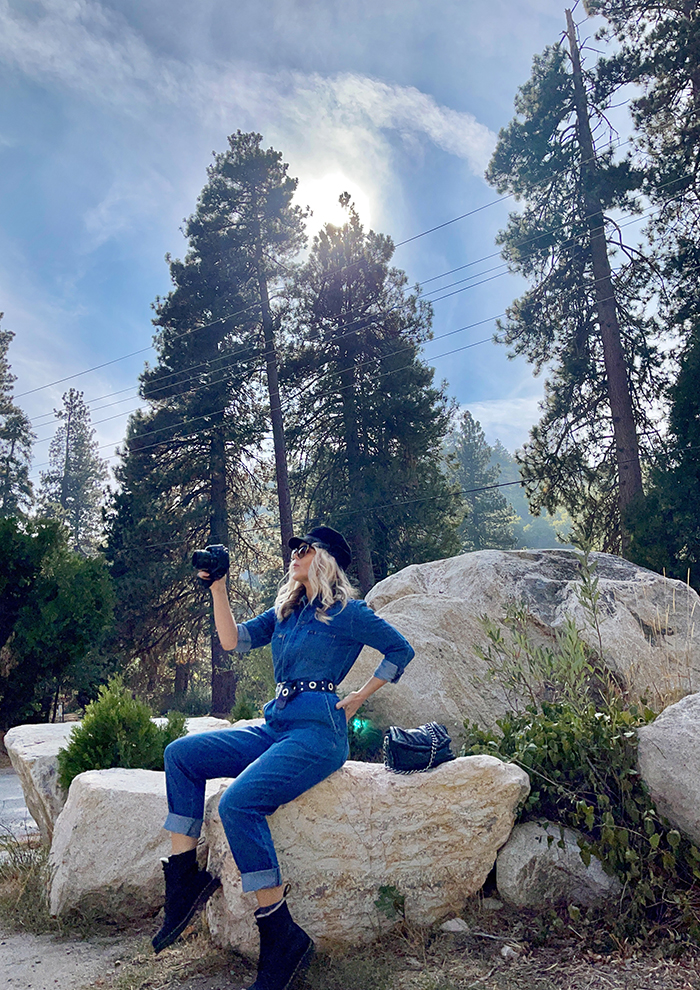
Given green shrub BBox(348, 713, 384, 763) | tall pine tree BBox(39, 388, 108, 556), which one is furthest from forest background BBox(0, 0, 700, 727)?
tall pine tree BBox(39, 388, 108, 556)

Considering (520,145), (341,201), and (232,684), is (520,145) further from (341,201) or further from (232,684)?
(232,684)

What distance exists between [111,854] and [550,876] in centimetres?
229

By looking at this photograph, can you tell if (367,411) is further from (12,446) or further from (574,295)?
(12,446)

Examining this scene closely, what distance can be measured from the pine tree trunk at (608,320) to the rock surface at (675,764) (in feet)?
38.7

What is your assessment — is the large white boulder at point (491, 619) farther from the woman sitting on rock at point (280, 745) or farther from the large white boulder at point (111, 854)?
the large white boulder at point (111, 854)

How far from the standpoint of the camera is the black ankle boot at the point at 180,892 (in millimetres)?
2898

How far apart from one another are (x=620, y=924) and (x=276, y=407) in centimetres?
1801

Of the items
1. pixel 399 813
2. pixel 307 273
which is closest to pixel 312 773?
pixel 399 813

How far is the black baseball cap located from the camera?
11.6ft

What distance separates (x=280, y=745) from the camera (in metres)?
3.03

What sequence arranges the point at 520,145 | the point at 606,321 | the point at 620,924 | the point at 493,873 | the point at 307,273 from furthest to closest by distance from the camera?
the point at 307,273 < the point at 520,145 < the point at 606,321 < the point at 493,873 < the point at 620,924

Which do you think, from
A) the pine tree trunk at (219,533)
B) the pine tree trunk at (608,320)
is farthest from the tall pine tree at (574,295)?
the pine tree trunk at (219,533)

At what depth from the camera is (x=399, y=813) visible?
126 inches

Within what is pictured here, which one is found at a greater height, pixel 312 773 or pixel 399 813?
pixel 312 773
